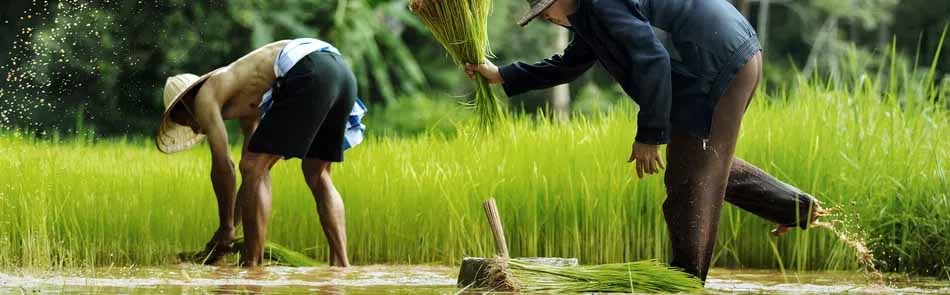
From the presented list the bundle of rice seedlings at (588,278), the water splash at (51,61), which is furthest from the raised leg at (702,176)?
the water splash at (51,61)

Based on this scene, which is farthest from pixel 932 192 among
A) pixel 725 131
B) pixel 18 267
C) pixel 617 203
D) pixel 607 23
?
pixel 18 267

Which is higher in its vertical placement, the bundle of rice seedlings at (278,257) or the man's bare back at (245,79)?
the man's bare back at (245,79)

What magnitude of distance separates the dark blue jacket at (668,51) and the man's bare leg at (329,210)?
2152 millimetres

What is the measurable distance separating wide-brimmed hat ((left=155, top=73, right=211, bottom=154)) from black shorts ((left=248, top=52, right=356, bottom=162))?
0.42 m

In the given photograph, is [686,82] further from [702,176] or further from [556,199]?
[556,199]

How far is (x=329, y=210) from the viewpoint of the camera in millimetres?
6812

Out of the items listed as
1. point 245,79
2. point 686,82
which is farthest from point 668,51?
point 245,79

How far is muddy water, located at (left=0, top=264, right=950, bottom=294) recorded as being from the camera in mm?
5180

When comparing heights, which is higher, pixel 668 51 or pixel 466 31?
pixel 466 31

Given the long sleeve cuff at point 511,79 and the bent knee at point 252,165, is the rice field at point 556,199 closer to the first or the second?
the bent knee at point 252,165

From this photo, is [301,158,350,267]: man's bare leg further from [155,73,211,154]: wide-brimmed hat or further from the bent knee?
[155,73,211,154]: wide-brimmed hat

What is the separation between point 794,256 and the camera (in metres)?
6.93

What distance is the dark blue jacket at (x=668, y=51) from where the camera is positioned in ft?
15.5

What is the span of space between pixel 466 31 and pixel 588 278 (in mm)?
1118
